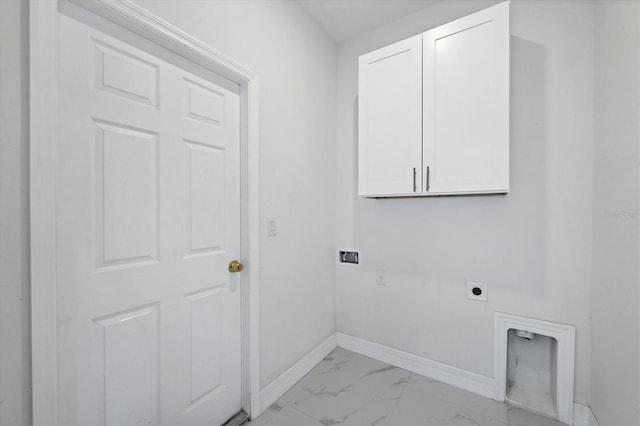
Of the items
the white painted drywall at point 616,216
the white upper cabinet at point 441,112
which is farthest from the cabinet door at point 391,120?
the white painted drywall at point 616,216

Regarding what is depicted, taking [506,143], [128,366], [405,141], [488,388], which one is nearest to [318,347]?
[488,388]

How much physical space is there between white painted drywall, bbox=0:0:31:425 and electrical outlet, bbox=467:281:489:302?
211 centimetres

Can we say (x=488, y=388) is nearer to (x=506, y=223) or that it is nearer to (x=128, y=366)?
(x=506, y=223)

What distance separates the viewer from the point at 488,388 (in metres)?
1.65

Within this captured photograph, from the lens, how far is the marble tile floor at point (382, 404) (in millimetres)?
1468

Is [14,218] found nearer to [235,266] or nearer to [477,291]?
[235,266]

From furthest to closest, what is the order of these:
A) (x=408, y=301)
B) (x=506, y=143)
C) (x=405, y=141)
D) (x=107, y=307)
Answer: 1. (x=408, y=301)
2. (x=405, y=141)
3. (x=506, y=143)
4. (x=107, y=307)

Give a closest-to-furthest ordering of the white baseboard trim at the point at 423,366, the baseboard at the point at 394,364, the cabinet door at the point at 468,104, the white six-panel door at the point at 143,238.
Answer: the white six-panel door at the point at 143,238 < the cabinet door at the point at 468,104 < the baseboard at the point at 394,364 < the white baseboard trim at the point at 423,366

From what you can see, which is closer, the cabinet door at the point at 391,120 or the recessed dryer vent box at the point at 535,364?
the recessed dryer vent box at the point at 535,364

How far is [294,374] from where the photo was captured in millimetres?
1798

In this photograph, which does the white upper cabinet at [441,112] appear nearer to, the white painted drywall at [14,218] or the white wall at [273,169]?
the white wall at [273,169]

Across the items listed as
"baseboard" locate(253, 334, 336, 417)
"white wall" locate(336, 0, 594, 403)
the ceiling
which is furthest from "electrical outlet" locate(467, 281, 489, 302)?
the ceiling

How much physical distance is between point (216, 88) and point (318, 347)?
6.34ft

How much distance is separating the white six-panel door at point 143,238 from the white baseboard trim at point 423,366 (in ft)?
3.47
